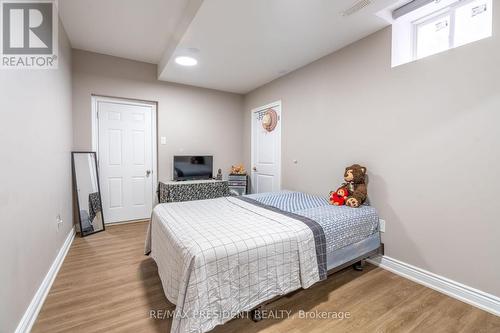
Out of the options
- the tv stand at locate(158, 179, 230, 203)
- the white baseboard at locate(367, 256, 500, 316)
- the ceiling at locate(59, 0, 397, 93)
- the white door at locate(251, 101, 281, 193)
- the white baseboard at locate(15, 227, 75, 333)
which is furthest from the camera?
the white door at locate(251, 101, 281, 193)

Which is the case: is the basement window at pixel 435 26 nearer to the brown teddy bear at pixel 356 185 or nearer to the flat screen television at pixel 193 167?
the brown teddy bear at pixel 356 185

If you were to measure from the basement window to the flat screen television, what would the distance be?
10.7 feet

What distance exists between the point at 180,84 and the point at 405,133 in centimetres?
365

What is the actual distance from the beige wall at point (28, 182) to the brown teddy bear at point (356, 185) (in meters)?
2.68

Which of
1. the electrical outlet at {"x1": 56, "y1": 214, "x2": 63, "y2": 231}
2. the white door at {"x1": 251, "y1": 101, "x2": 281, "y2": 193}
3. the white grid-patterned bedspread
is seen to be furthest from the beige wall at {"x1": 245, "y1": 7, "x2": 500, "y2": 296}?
the electrical outlet at {"x1": 56, "y1": 214, "x2": 63, "y2": 231}

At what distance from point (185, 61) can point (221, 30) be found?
100cm

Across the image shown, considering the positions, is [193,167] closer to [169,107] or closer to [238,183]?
[238,183]

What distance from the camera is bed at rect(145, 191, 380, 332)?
4.30 feet

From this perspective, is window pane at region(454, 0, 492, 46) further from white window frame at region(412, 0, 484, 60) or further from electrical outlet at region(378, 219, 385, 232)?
electrical outlet at region(378, 219, 385, 232)

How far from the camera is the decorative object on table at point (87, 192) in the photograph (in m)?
3.26

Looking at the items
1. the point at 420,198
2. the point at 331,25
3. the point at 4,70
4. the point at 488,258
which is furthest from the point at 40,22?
the point at 488,258

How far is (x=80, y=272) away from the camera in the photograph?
7.30 ft

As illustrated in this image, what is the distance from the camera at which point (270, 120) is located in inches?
160

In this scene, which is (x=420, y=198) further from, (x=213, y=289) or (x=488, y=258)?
(x=213, y=289)
